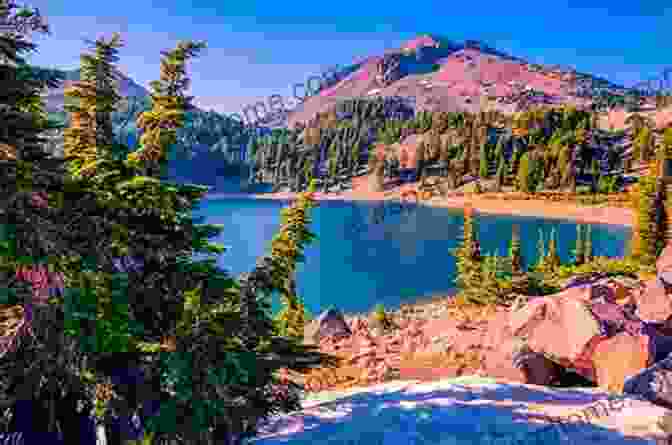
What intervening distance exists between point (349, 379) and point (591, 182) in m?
134

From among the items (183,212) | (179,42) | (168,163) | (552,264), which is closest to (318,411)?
(183,212)

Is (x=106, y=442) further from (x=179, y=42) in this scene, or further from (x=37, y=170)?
(x=179, y=42)

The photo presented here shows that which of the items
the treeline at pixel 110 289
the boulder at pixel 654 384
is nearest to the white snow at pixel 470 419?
the boulder at pixel 654 384

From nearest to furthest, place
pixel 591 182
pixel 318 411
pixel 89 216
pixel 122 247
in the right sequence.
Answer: pixel 89 216, pixel 122 247, pixel 318 411, pixel 591 182

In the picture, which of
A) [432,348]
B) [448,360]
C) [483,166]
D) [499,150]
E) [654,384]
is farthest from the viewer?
[499,150]

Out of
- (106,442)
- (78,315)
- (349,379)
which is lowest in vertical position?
(349,379)

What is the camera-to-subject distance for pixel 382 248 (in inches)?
2788

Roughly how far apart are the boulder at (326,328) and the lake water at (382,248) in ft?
47.1

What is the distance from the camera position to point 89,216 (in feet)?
20.9

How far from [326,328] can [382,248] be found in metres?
46.7

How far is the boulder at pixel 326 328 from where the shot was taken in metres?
24.5

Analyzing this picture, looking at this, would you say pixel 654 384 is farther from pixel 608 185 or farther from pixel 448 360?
pixel 608 185

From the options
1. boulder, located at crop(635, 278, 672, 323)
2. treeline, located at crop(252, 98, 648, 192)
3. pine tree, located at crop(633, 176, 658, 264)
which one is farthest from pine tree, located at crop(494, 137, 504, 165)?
boulder, located at crop(635, 278, 672, 323)

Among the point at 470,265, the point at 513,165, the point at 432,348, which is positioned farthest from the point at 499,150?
the point at 432,348
